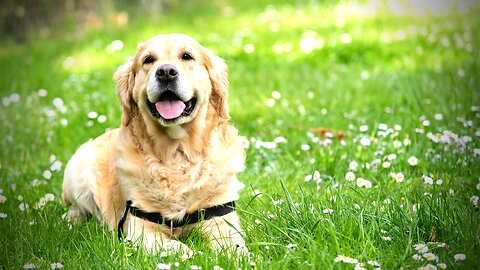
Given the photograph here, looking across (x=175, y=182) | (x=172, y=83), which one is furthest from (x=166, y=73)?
(x=175, y=182)

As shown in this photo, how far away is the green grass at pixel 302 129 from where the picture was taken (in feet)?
9.68

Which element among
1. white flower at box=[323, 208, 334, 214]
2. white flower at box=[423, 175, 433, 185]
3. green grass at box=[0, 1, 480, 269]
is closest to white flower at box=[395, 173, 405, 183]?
green grass at box=[0, 1, 480, 269]

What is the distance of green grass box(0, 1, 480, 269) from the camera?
2949mm

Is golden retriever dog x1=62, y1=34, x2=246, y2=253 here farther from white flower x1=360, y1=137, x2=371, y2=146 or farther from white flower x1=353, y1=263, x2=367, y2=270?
white flower x1=360, y1=137, x2=371, y2=146

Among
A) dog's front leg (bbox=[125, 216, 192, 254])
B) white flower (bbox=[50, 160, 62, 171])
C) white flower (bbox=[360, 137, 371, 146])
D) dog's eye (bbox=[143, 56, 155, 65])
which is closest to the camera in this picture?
dog's front leg (bbox=[125, 216, 192, 254])

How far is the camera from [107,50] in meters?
8.41

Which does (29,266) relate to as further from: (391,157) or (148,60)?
(391,157)

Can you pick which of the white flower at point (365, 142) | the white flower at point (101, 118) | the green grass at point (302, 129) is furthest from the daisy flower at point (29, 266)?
the white flower at point (101, 118)

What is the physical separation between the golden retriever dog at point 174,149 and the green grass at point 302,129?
0.50 ft

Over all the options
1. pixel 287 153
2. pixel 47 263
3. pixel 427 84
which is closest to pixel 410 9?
pixel 427 84

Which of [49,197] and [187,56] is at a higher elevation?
[187,56]

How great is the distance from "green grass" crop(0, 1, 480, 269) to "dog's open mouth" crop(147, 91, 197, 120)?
619mm

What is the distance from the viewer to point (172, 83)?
3307 millimetres

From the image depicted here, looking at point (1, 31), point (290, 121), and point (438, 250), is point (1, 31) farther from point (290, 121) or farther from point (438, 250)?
point (438, 250)
